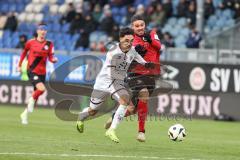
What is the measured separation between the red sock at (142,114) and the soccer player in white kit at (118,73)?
231 millimetres

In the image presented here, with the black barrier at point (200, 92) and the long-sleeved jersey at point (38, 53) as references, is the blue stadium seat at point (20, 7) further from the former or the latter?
the long-sleeved jersey at point (38, 53)

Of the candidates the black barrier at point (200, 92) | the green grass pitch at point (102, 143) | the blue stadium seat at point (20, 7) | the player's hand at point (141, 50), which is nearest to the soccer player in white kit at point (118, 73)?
the player's hand at point (141, 50)

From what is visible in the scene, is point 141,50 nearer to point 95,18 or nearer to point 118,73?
point 118,73

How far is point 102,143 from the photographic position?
13914 mm

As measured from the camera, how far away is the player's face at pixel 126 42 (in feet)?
45.2

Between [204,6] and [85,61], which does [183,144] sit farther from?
[204,6]

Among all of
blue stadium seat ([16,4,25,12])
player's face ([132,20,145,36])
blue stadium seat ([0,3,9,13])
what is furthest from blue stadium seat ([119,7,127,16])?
player's face ([132,20,145,36])

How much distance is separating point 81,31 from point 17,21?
431cm

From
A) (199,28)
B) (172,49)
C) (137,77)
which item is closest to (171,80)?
(172,49)

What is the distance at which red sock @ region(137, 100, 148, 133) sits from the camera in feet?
46.7

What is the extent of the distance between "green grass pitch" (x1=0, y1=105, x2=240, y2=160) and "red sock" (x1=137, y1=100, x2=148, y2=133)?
312 millimetres

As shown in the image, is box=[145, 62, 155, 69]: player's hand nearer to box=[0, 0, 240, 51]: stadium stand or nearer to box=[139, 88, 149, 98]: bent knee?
box=[139, 88, 149, 98]: bent knee

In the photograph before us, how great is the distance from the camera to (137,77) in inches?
600

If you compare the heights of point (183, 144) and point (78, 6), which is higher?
point (78, 6)
